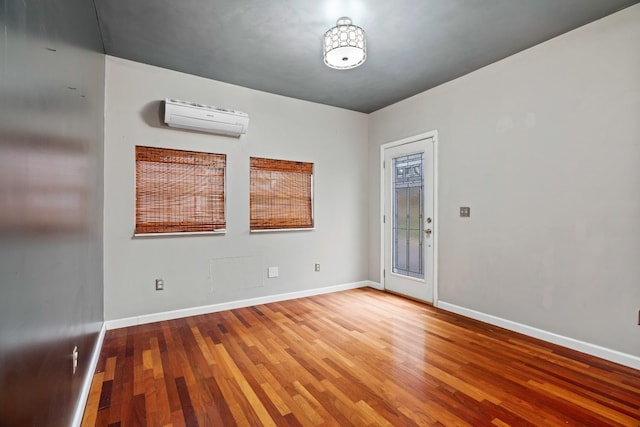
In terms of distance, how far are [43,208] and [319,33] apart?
2397mm

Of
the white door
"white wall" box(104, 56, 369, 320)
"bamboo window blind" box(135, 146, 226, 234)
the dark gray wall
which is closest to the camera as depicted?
the dark gray wall

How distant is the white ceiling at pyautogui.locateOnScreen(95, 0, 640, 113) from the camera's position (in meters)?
2.38

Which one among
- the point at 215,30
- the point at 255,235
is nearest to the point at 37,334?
the point at 215,30

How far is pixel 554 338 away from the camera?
281 centimetres

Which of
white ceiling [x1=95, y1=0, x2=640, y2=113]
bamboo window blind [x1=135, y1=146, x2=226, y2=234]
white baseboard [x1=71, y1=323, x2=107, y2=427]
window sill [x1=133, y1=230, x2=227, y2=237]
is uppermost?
white ceiling [x1=95, y1=0, x2=640, y2=113]

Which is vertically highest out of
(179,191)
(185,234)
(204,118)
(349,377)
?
(204,118)

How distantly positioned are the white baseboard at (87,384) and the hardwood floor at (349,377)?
0.04 metres

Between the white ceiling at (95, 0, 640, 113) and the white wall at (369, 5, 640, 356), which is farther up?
the white ceiling at (95, 0, 640, 113)

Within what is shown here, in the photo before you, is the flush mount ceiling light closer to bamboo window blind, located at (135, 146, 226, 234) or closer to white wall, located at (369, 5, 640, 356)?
white wall, located at (369, 5, 640, 356)

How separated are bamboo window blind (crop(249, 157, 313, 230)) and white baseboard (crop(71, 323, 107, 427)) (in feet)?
6.22

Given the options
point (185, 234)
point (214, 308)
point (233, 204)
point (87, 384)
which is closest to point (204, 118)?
point (233, 204)

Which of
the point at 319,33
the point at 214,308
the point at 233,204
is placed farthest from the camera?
the point at 233,204

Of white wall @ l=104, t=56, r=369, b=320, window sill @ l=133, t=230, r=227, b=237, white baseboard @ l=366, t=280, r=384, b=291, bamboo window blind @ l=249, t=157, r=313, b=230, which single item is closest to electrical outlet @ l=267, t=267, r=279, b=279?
white wall @ l=104, t=56, r=369, b=320

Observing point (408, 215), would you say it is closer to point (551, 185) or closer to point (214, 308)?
point (551, 185)
